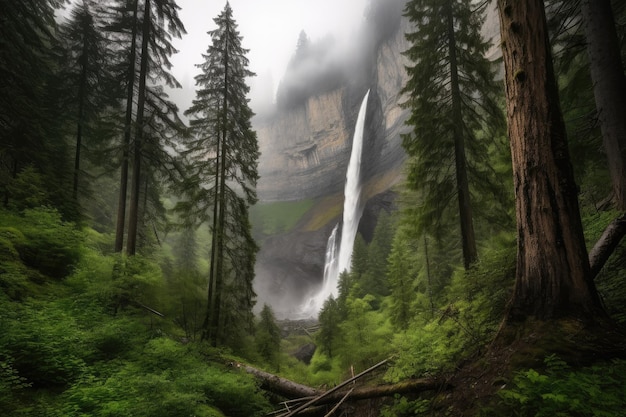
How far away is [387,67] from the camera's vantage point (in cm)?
6444

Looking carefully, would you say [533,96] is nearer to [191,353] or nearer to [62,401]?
[62,401]

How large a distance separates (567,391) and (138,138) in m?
13.3

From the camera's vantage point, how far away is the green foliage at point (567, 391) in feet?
7.40

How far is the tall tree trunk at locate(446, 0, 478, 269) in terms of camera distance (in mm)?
8703

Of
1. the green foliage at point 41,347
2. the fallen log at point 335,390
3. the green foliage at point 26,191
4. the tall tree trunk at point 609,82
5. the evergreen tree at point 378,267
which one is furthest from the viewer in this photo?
the evergreen tree at point 378,267

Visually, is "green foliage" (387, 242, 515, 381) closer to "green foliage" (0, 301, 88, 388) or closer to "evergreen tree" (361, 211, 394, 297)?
"green foliage" (0, 301, 88, 388)

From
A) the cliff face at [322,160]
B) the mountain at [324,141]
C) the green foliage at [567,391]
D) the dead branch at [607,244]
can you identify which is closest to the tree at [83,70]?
the green foliage at [567,391]

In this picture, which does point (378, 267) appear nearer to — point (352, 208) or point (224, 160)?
point (224, 160)

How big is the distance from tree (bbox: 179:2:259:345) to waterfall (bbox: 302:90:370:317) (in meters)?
31.7

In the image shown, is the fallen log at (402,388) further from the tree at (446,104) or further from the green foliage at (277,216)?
the green foliage at (277,216)

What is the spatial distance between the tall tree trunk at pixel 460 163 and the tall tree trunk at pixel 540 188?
5.35 meters

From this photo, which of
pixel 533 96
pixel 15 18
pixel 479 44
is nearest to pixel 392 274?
pixel 479 44

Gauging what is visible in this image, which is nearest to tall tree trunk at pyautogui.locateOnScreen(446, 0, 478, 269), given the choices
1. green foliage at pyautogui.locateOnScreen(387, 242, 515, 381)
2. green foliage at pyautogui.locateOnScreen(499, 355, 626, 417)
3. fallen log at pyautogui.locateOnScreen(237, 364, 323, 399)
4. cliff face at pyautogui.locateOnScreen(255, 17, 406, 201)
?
green foliage at pyautogui.locateOnScreen(387, 242, 515, 381)

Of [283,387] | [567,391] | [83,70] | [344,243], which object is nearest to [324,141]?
[344,243]
